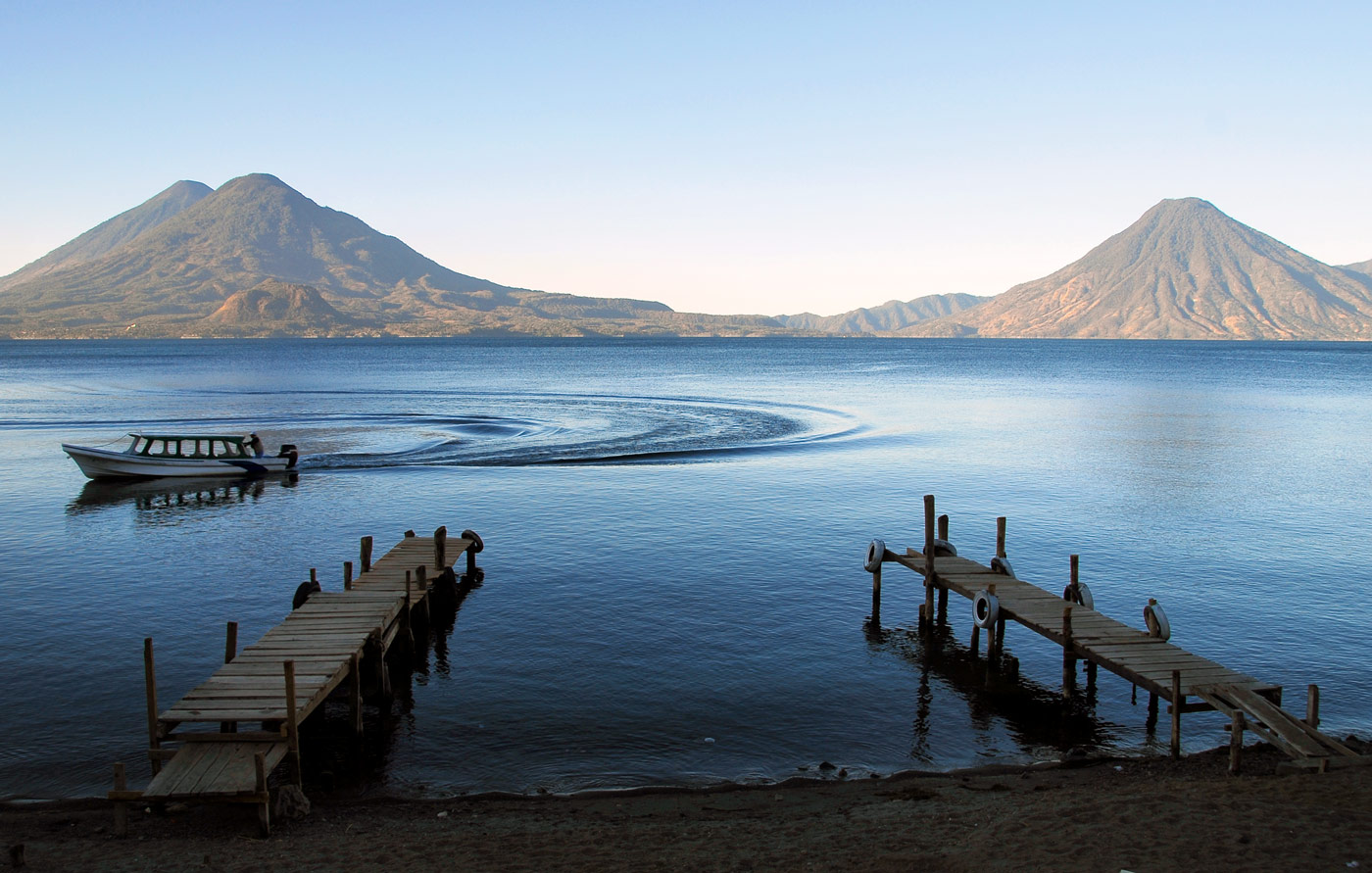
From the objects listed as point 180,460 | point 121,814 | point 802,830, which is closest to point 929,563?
point 802,830

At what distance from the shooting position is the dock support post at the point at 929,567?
84.9 ft

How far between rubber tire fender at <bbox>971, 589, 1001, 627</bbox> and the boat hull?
39.6 metres

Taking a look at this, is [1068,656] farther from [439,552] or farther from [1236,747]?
[439,552]

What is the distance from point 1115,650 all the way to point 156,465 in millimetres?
46218

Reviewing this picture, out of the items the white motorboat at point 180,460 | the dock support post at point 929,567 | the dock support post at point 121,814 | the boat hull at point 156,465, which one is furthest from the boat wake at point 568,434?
the dock support post at point 121,814

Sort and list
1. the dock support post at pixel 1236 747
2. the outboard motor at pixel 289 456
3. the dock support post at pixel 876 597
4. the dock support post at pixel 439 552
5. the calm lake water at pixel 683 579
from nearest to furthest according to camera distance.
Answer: the dock support post at pixel 1236 747, the calm lake water at pixel 683 579, the dock support post at pixel 876 597, the dock support post at pixel 439 552, the outboard motor at pixel 289 456

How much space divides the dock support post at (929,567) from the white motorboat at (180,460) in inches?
1447

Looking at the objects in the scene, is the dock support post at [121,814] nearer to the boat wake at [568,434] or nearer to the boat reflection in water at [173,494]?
the boat reflection in water at [173,494]

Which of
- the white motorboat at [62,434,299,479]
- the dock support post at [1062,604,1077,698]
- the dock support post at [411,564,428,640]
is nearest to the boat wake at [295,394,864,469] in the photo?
the white motorboat at [62,434,299,479]

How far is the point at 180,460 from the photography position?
49750 mm

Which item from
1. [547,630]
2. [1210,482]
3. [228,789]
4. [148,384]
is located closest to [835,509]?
[547,630]

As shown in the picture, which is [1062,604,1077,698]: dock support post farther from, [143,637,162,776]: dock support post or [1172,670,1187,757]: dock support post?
[143,637,162,776]: dock support post

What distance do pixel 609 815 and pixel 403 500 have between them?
29254 mm

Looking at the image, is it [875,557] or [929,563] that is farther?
[875,557]
